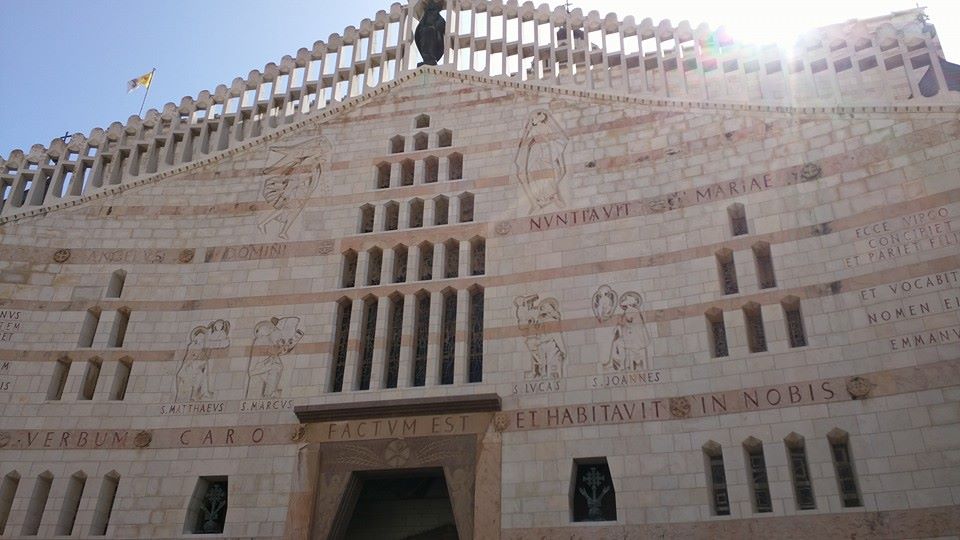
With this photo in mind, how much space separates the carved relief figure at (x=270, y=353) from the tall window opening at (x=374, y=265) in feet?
5.67

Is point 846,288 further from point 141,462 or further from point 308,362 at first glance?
point 141,462

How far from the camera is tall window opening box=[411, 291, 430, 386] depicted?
53.6 ft

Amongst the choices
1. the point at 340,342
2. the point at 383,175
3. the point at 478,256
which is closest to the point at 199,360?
the point at 340,342

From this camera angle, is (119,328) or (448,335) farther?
(119,328)

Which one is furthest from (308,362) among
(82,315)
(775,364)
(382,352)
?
(775,364)

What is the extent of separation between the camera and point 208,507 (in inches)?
615

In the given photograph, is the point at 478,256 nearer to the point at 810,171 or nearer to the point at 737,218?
the point at 737,218

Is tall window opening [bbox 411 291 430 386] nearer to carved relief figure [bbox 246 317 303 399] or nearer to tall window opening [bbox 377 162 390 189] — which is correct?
carved relief figure [bbox 246 317 303 399]

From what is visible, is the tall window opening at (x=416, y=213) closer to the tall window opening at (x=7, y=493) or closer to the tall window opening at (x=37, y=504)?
the tall window opening at (x=37, y=504)

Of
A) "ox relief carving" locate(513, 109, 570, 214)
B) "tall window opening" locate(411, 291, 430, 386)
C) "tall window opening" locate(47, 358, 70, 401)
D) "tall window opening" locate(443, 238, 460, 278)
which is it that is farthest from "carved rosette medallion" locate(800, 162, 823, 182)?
"tall window opening" locate(47, 358, 70, 401)

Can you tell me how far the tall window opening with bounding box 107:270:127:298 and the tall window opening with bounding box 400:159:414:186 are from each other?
632cm

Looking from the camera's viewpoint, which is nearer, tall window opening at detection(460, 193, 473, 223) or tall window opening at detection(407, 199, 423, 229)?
tall window opening at detection(460, 193, 473, 223)

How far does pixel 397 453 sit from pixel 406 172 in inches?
264

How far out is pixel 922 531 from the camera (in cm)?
1191
